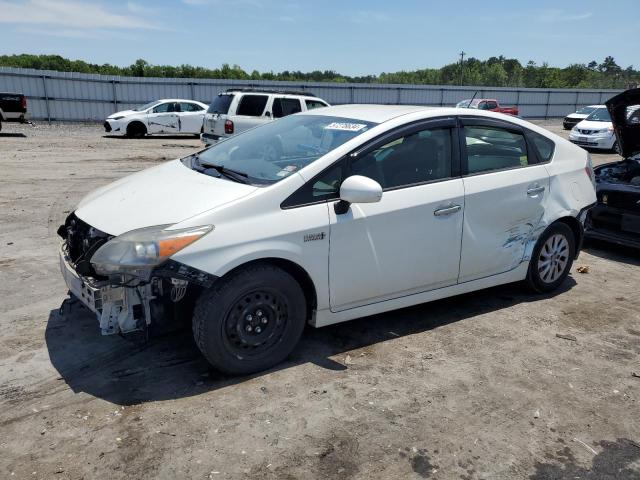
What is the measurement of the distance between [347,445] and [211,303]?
1.14 m

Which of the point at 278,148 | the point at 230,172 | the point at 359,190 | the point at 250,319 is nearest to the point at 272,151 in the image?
the point at 278,148

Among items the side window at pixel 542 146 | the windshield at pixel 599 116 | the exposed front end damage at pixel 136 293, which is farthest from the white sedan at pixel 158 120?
the exposed front end damage at pixel 136 293

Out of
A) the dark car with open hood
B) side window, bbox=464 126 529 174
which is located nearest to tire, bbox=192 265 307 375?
side window, bbox=464 126 529 174

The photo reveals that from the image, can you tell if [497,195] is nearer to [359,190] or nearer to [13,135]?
[359,190]

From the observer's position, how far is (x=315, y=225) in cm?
372

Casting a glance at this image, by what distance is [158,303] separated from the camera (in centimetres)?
350

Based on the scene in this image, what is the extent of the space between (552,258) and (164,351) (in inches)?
140

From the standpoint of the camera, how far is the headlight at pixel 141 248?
3287mm

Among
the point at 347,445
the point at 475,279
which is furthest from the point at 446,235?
the point at 347,445

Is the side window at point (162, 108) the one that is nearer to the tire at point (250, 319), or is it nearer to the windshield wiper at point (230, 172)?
the windshield wiper at point (230, 172)

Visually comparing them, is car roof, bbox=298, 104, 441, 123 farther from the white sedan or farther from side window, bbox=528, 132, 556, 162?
the white sedan

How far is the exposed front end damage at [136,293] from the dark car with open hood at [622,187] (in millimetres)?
4787

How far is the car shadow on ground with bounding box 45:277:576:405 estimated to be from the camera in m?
3.60

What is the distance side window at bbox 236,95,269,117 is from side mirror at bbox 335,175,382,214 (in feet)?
37.6
